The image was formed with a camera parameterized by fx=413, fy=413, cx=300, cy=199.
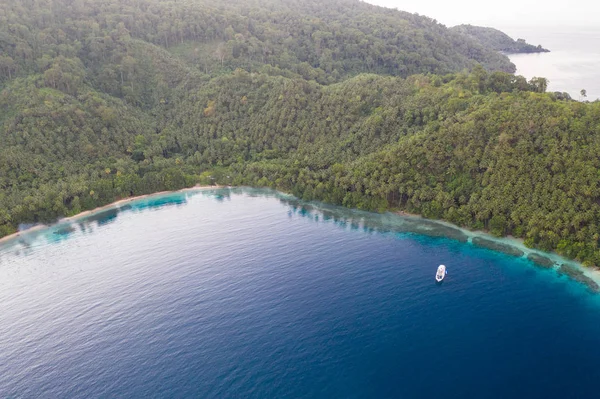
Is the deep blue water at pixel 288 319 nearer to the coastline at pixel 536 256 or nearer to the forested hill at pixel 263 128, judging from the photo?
the coastline at pixel 536 256

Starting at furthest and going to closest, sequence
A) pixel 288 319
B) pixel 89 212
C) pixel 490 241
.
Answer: pixel 89 212 → pixel 490 241 → pixel 288 319

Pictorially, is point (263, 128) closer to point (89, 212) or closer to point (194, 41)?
point (89, 212)

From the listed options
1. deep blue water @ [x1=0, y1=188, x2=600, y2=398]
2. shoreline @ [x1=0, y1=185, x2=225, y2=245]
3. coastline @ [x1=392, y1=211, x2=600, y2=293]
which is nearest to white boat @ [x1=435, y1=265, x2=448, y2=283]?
deep blue water @ [x1=0, y1=188, x2=600, y2=398]

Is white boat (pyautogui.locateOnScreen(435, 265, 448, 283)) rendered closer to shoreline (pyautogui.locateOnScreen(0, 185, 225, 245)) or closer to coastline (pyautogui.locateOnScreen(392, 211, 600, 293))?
coastline (pyautogui.locateOnScreen(392, 211, 600, 293))

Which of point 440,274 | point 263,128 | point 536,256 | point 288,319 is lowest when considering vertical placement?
point 288,319

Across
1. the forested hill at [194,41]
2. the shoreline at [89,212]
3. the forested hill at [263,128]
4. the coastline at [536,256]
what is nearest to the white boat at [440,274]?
the coastline at [536,256]

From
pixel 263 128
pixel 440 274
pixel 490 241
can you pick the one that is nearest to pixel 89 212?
pixel 263 128
